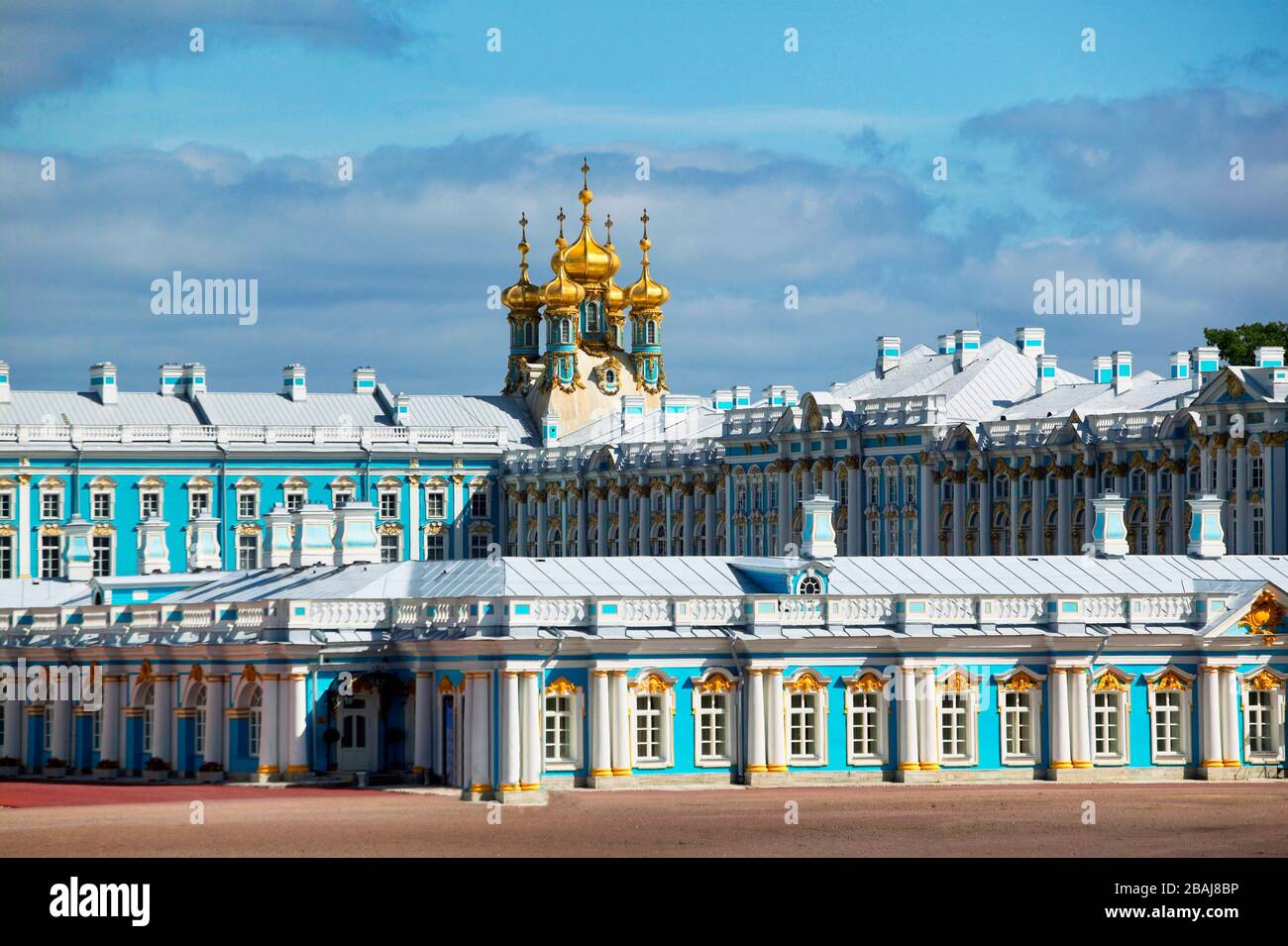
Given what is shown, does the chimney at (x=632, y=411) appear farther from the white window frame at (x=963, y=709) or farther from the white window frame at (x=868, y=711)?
the white window frame at (x=868, y=711)

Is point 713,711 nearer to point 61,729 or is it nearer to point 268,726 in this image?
point 268,726

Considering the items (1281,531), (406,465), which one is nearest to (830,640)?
(1281,531)

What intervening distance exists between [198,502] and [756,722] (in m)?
59.1

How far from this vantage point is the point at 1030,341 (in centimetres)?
9806

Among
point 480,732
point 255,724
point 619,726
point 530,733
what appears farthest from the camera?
point 255,724

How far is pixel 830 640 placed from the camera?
5188 centimetres

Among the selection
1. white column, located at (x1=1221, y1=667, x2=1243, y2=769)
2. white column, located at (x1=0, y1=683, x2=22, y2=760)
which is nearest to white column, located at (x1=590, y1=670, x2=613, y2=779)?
white column, located at (x1=1221, y1=667, x2=1243, y2=769)

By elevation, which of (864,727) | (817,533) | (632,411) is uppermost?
(632,411)

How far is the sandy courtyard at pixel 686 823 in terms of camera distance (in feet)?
133

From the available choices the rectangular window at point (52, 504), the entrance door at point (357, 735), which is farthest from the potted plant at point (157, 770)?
the rectangular window at point (52, 504)

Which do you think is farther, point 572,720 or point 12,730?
point 12,730

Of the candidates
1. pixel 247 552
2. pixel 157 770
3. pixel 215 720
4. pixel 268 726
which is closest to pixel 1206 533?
pixel 268 726
